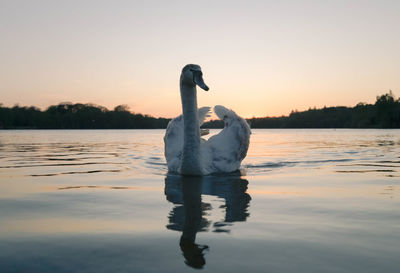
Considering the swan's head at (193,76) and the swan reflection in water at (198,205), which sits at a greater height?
the swan's head at (193,76)

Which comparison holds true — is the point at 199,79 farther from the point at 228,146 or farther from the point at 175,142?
the point at 175,142

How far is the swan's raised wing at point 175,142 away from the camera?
790 centimetres

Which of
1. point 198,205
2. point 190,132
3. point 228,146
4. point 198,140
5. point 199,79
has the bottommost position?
point 198,205

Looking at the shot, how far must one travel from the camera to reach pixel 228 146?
8211mm

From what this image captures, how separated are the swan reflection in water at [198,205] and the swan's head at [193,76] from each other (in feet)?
5.02

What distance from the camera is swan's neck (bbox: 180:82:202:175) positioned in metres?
6.96

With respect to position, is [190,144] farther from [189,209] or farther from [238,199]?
[189,209]

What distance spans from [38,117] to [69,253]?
125 meters

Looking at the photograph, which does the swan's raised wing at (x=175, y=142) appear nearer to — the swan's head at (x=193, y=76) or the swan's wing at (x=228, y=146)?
the swan's wing at (x=228, y=146)

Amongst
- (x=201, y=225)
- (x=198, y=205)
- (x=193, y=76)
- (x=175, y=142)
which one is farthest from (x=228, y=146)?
(x=201, y=225)

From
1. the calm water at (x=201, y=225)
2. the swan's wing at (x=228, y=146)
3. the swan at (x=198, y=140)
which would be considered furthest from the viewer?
the swan's wing at (x=228, y=146)

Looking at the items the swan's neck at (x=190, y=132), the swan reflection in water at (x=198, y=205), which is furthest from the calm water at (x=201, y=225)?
the swan's neck at (x=190, y=132)

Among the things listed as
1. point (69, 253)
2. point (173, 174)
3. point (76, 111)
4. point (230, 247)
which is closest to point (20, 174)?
point (173, 174)

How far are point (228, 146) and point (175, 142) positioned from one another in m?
1.15
